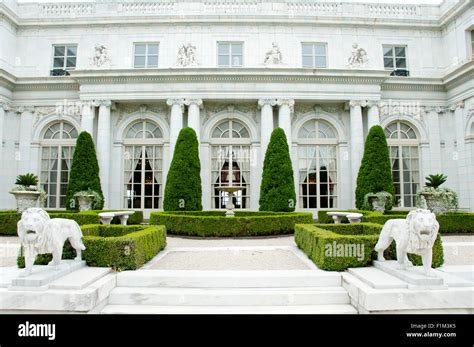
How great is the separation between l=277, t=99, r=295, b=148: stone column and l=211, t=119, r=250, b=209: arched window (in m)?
2.32

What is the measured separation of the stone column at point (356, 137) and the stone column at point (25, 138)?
19.5 m

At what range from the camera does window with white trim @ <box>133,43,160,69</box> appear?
21047 millimetres

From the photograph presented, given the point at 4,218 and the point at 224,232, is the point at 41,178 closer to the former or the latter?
the point at 4,218

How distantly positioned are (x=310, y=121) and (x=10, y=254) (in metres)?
16.7

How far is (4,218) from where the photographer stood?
43.7 ft

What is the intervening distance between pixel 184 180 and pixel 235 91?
655 cm

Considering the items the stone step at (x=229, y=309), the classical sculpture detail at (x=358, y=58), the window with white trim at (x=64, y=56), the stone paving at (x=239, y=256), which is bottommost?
the stone step at (x=229, y=309)

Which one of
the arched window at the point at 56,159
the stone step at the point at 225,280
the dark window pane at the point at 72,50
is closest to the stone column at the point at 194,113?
the arched window at the point at 56,159

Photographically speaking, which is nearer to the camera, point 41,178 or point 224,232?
point 224,232

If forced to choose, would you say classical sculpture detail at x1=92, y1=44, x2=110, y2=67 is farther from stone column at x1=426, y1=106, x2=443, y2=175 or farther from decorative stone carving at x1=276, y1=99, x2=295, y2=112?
stone column at x1=426, y1=106, x2=443, y2=175

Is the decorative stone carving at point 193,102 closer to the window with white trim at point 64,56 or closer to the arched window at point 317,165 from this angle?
the arched window at point 317,165

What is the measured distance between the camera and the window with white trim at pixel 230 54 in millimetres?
20953

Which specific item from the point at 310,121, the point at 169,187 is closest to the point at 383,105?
the point at 310,121
